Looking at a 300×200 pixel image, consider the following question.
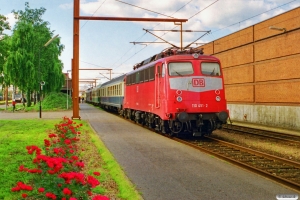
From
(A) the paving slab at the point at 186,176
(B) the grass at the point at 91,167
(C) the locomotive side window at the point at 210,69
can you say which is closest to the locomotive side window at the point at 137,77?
(C) the locomotive side window at the point at 210,69

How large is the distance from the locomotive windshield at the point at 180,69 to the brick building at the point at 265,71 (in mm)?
8261

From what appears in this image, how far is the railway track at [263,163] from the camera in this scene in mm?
8766

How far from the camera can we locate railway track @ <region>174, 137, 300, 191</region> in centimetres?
877

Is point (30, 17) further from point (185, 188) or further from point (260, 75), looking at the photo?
point (185, 188)

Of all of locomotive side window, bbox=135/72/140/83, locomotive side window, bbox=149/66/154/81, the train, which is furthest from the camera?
locomotive side window, bbox=135/72/140/83

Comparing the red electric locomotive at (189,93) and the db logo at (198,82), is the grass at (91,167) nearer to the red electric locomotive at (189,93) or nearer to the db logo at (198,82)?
the red electric locomotive at (189,93)

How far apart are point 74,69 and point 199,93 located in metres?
12.1

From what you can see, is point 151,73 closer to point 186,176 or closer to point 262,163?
point 262,163

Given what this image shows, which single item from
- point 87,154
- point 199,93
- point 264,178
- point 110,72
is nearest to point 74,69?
point 199,93

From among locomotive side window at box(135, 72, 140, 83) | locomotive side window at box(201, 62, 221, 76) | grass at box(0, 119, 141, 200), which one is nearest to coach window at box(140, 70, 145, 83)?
locomotive side window at box(135, 72, 140, 83)

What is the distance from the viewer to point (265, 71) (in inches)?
1014

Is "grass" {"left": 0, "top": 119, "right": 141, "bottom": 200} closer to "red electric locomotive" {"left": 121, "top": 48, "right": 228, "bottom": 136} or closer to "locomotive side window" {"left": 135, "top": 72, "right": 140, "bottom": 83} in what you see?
"red electric locomotive" {"left": 121, "top": 48, "right": 228, "bottom": 136}

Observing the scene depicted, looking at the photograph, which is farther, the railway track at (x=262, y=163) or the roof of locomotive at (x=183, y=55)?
the roof of locomotive at (x=183, y=55)

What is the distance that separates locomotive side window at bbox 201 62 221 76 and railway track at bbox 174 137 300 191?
2914mm
